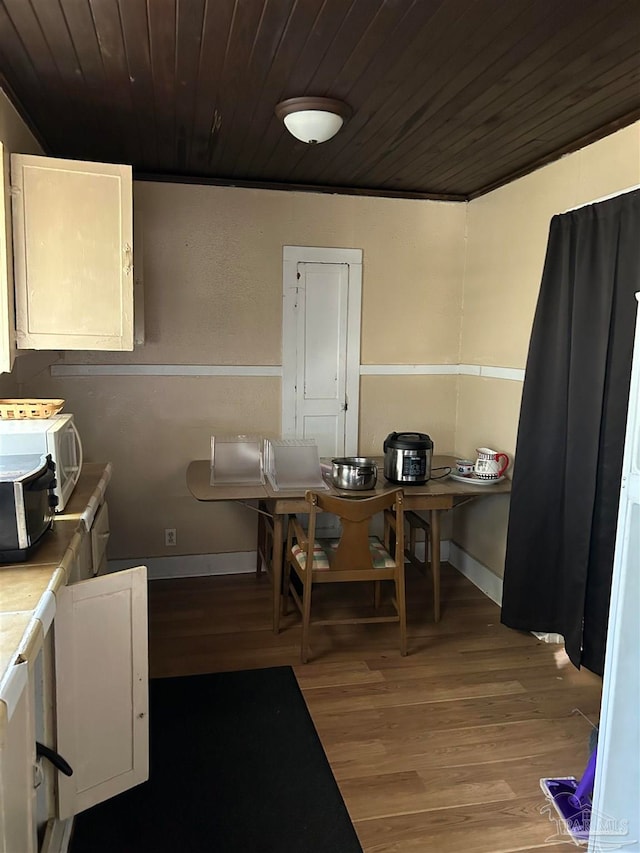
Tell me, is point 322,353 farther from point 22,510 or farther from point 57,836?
point 57,836

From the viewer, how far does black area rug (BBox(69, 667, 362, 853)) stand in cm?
198

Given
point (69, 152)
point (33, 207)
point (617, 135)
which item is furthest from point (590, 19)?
point (69, 152)

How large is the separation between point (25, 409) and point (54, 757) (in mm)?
1212

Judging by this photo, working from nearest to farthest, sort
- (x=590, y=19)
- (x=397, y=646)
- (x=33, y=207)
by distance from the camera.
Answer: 1. (x=590, y=19)
2. (x=33, y=207)
3. (x=397, y=646)

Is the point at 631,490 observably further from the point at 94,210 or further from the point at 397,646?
the point at 94,210

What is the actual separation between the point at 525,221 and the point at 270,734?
8.90ft

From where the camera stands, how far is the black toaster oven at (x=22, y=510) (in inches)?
71.6

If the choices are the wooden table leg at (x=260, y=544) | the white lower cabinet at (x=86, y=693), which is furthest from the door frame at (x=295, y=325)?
the white lower cabinet at (x=86, y=693)

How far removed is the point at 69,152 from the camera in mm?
3201

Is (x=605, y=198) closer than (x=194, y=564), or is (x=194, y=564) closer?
(x=605, y=198)

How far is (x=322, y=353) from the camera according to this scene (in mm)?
4004

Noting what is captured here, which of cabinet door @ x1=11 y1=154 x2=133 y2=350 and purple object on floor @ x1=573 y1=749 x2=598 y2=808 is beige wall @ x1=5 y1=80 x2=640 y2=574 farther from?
purple object on floor @ x1=573 y1=749 x2=598 y2=808


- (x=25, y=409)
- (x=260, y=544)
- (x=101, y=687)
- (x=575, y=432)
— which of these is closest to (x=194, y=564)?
(x=260, y=544)

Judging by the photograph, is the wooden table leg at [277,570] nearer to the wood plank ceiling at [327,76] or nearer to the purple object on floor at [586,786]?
the purple object on floor at [586,786]
